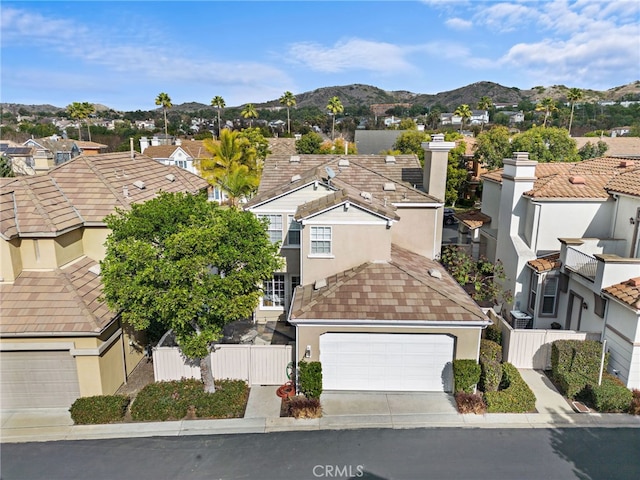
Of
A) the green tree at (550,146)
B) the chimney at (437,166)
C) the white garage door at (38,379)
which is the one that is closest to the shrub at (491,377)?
the chimney at (437,166)

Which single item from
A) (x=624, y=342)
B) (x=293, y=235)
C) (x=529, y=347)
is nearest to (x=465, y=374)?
(x=529, y=347)

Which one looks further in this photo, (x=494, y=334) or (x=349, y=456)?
(x=494, y=334)

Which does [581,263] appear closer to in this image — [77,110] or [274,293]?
[274,293]

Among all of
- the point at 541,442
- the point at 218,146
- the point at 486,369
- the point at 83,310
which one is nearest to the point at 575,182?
the point at 486,369

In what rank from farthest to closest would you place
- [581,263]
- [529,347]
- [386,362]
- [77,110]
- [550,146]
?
[77,110] < [550,146] < [581,263] < [529,347] < [386,362]

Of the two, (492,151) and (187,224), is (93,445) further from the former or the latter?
(492,151)

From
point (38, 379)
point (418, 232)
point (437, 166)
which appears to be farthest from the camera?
point (437, 166)

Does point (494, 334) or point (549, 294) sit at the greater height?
point (549, 294)
